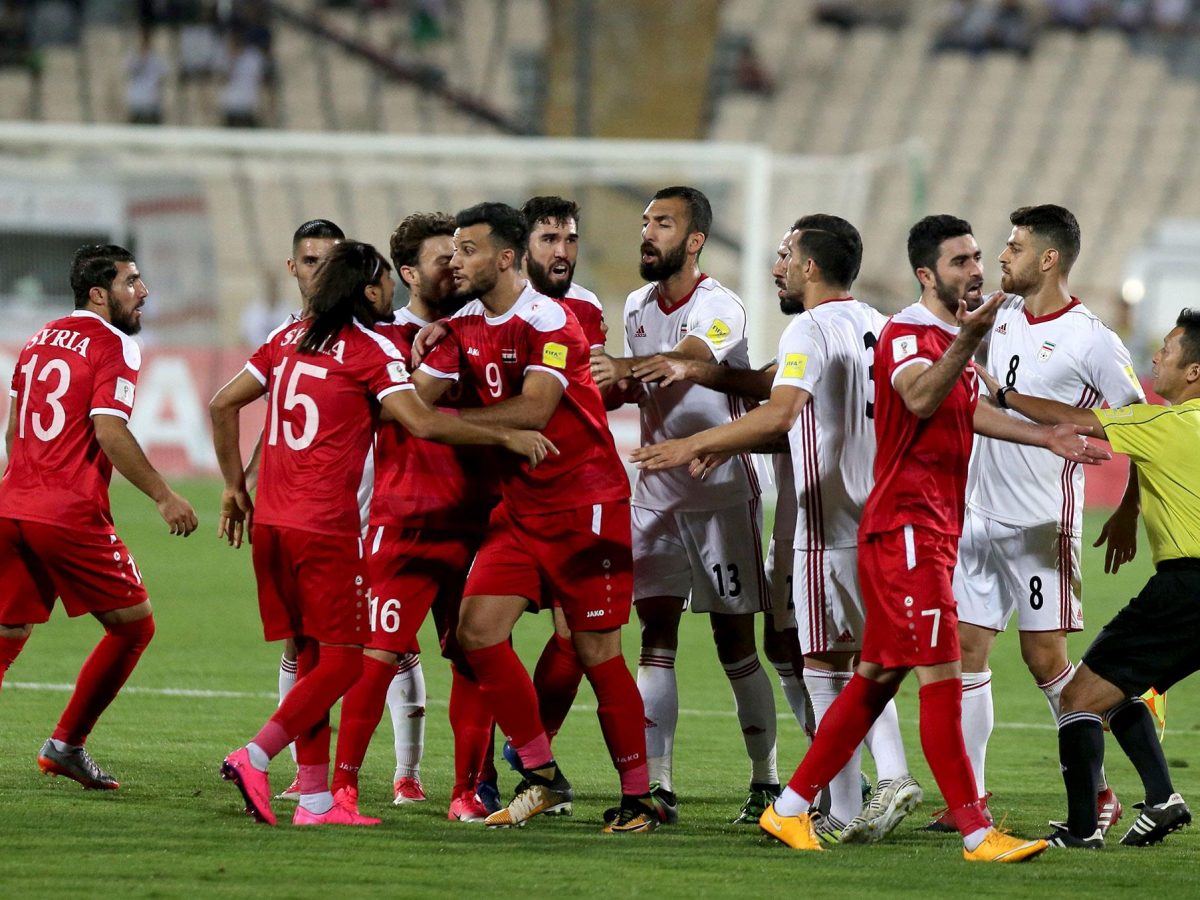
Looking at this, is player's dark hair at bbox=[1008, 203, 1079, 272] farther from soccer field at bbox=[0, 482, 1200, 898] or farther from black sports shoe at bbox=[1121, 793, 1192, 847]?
soccer field at bbox=[0, 482, 1200, 898]

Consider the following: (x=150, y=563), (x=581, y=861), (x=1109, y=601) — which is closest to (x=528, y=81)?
(x=150, y=563)

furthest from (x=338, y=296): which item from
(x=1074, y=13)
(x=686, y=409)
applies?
(x=1074, y=13)

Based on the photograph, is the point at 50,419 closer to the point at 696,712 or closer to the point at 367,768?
the point at 367,768

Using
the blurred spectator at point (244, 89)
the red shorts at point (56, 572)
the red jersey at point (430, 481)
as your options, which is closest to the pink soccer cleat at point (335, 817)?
the red jersey at point (430, 481)

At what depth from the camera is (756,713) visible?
22.1ft

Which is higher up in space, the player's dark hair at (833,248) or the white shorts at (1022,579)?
the player's dark hair at (833,248)

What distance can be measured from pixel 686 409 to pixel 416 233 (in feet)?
4.12

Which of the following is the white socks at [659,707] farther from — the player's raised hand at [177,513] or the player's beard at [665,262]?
the player's raised hand at [177,513]

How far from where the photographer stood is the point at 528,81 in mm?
29297

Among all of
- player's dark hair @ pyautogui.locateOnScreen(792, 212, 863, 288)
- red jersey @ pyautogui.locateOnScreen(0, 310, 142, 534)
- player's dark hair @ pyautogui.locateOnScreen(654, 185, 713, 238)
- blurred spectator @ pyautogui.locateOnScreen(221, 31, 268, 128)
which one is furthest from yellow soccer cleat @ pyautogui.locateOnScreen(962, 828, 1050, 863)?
blurred spectator @ pyautogui.locateOnScreen(221, 31, 268, 128)

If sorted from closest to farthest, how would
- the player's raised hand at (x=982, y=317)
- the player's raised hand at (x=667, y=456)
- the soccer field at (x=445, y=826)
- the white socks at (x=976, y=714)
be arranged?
the soccer field at (x=445, y=826) < the player's raised hand at (x=982, y=317) < the player's raised hand at (x=667, y=456) < the white socks at (x=976, y=714)

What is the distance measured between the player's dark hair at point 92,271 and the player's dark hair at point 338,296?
1088 mm

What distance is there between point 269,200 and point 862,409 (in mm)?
17091

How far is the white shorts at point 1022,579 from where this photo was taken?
654 centimetres
